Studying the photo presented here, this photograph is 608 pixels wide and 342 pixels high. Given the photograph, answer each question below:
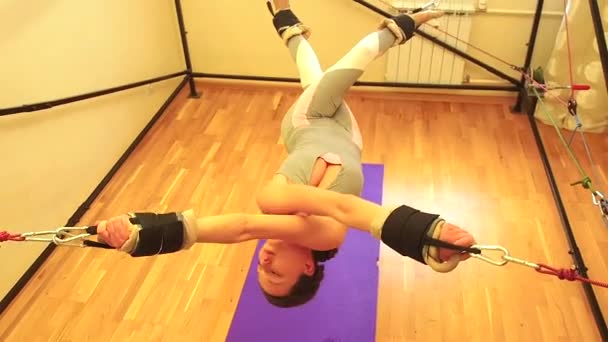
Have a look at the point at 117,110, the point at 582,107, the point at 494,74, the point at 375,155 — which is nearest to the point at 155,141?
the point at 117,110

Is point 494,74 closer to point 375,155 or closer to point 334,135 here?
point 375,155

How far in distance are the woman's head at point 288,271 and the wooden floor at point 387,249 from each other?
0.52 m

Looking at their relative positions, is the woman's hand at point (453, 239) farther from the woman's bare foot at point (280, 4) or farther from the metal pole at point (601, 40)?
the woman's bare foot at point (280, 4)

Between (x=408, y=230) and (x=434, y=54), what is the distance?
2.47 metres

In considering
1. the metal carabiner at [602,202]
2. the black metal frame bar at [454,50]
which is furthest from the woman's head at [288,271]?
the black metal frame bar at [454,50]

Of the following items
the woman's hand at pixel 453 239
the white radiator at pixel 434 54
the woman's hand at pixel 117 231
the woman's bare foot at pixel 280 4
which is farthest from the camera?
the white radiator at pixel 434 54

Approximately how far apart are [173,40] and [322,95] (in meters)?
1.94

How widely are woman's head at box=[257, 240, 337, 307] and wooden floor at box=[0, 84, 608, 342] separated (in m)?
0.52

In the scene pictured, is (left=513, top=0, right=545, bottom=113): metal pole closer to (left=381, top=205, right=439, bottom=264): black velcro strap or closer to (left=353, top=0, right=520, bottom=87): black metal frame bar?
(left=353, top=0, right=520, bottom=87): black metal frame bar

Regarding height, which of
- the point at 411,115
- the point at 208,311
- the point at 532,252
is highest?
the point at 411,115

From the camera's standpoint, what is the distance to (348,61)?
7.39 feet

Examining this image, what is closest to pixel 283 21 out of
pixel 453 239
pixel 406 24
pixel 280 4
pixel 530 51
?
pixel 280 4

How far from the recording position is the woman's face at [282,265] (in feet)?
5.67

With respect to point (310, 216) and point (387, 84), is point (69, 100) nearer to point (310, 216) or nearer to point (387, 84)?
point (310, 216)
